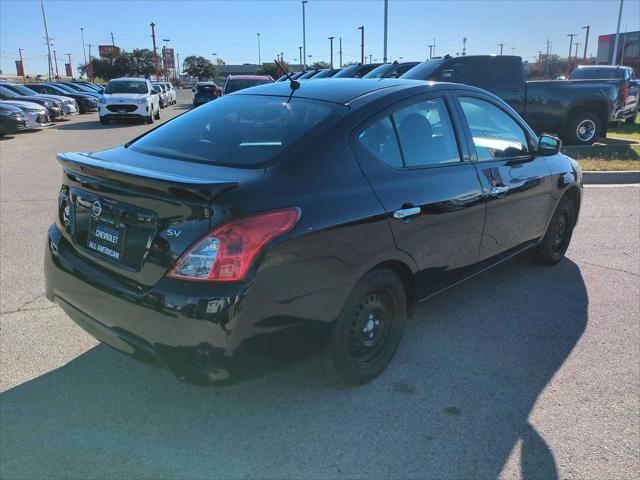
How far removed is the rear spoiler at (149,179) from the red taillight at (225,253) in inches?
6.8

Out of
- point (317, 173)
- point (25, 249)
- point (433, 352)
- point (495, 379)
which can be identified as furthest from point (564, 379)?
point (25, 249)

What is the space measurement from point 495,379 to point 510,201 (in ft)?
4.79

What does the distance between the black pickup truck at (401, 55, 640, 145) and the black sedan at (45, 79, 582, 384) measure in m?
7.47

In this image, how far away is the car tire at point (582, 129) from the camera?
12.0m

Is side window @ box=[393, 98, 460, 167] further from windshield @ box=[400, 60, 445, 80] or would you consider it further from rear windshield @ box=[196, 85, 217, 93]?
rear windshield @ box=[196, 85, 217, 93]

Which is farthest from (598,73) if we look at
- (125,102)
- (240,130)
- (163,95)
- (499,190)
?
(163,95)

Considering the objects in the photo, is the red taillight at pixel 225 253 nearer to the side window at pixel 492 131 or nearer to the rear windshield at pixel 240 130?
the rear windshield at pixel 240 130

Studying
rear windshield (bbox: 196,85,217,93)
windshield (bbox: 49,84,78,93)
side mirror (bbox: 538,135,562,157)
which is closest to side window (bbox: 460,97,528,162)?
side mirror (bbox: 538,135,562,157)

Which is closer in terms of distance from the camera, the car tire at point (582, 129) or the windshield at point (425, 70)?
the windshield at point (425, 70)

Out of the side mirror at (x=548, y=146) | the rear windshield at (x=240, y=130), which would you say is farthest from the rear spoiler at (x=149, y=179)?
the side mirror at (x=548, y=146)

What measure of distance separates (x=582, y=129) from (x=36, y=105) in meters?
16.5

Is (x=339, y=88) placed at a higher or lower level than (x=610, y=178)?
higher

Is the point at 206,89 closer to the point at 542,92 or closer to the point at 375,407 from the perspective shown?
the point at 542,92

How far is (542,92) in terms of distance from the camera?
11.6 m
